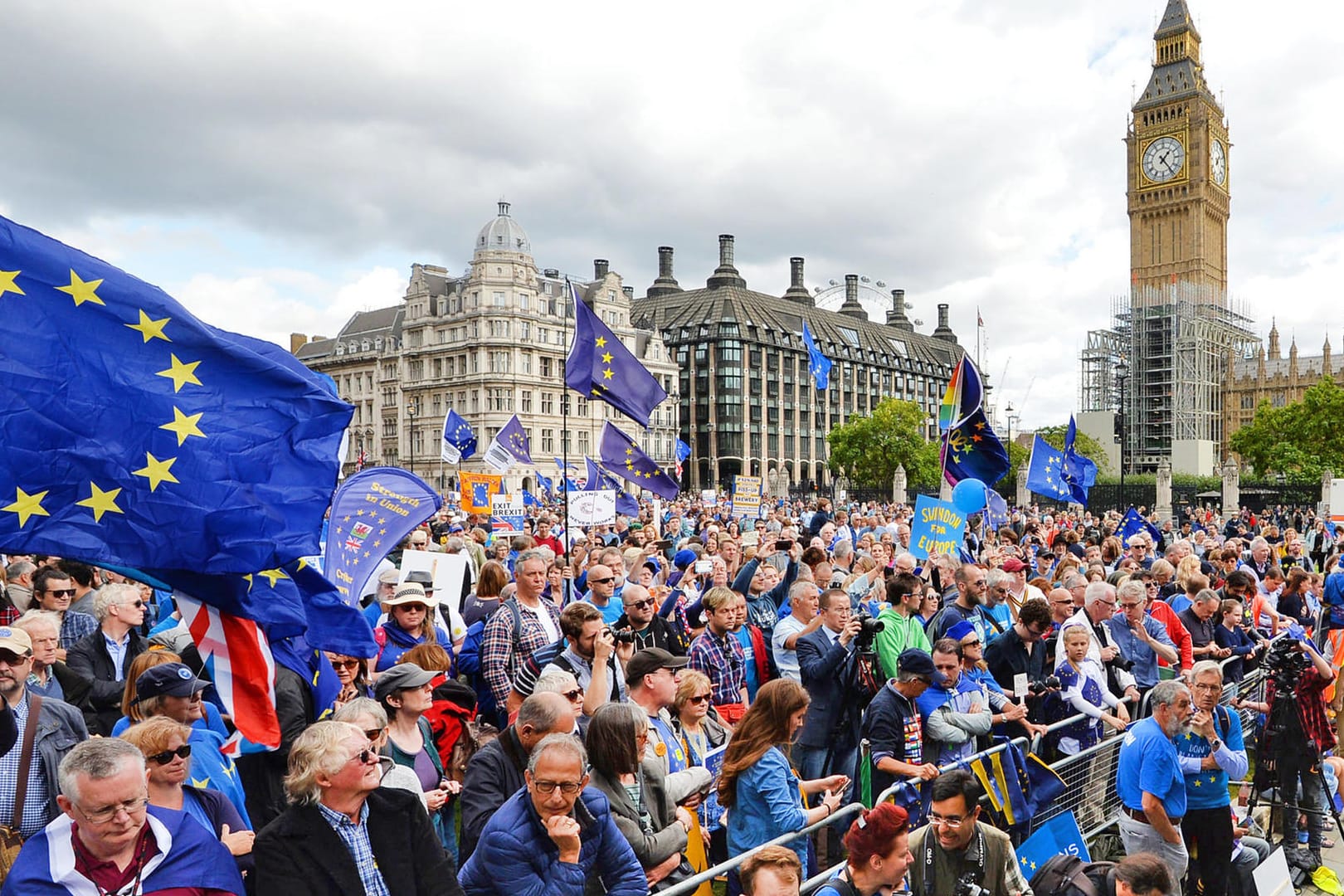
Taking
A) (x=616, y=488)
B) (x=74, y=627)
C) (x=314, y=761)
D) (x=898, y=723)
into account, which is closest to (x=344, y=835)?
(x=314, y=761)

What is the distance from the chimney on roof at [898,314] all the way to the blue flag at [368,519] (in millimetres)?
123049

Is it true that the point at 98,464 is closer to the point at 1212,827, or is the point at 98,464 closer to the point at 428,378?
the point at 1212,827

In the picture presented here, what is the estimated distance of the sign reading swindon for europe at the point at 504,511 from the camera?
17.3 m

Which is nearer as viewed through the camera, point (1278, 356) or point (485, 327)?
point (485, 327)

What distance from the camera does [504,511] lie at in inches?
683

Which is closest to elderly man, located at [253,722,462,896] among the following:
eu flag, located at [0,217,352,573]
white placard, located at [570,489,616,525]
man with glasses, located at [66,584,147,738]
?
eu flag, located at [0,217,352,573]

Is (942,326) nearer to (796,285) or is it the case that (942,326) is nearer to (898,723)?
(796,285)

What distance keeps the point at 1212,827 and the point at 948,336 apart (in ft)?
440

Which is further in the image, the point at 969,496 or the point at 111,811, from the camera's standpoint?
the point at 969,496

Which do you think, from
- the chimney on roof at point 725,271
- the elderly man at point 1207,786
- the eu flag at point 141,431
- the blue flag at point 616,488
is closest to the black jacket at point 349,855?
the eu flag at point 141,431

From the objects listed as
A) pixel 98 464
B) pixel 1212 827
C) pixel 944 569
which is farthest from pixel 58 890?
pixel 944 569

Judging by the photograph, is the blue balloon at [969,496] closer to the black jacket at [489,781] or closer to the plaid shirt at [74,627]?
the black jacket at [489,781]

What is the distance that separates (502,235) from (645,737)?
2918 inches

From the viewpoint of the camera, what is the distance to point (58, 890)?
3109mm
